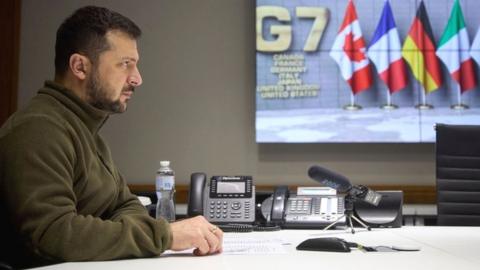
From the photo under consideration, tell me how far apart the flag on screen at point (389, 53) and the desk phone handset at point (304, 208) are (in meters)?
1.23

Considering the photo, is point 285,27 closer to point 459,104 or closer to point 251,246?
point 459,104

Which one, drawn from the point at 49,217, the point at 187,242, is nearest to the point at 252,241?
the point at 187,242

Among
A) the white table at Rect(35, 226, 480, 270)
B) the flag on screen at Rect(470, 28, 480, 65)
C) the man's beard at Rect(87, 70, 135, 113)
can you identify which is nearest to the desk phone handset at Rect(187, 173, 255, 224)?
the white table at Rect(35, 226, 480, 270)

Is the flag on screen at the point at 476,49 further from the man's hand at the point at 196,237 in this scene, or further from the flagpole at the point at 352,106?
the man's hand at the point at 196,237

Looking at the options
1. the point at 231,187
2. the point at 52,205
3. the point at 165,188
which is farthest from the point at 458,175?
the point at 52,205

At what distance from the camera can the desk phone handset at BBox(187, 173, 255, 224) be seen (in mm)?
2256

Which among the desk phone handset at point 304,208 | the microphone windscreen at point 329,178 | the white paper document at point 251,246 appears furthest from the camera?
the desk phone handset at point 304,208

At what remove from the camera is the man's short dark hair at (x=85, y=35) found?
1.46m

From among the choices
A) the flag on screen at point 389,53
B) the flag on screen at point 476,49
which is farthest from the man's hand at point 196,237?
the flag on screen at point 476,49

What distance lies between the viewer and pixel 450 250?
147cm

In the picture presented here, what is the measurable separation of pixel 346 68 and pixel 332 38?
0.66ft

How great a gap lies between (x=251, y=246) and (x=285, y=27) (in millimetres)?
2021

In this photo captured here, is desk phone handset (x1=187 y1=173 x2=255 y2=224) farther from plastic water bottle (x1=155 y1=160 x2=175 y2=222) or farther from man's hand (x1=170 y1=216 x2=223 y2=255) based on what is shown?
man's hand (x1=170 y1=216 x2=223 y2=255)

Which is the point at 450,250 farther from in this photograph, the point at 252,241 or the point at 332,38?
the point at 332,38
